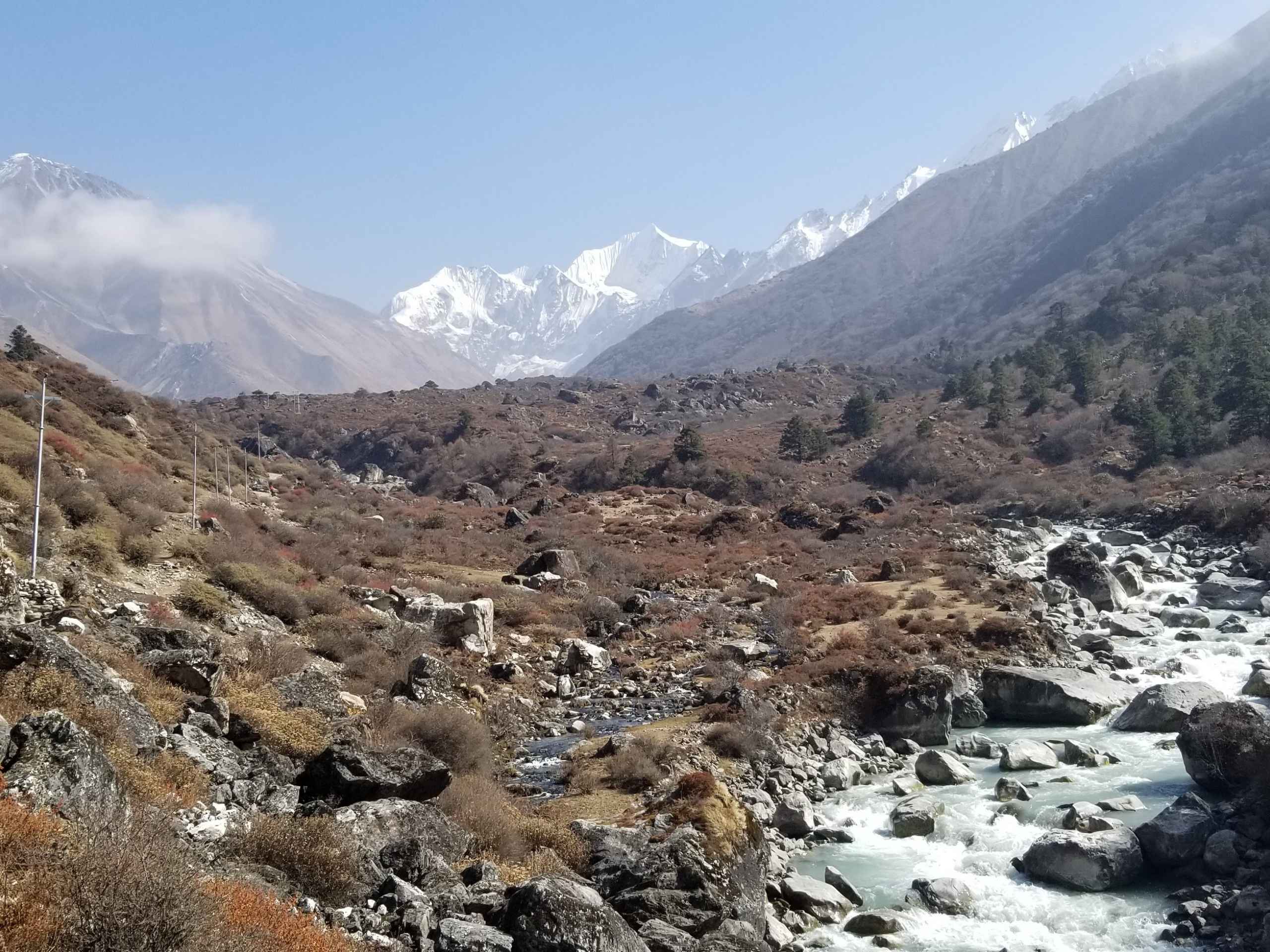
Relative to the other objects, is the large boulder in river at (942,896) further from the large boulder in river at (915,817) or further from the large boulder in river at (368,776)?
the large boulder in river at (368,776)

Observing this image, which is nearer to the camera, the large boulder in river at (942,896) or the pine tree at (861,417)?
the large boulder in river at (942,896)

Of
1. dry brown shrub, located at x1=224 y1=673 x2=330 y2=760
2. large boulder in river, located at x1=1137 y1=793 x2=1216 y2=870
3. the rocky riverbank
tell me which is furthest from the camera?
dry brown shrub, located at x1=224 y1=673 x2=330 y2=760

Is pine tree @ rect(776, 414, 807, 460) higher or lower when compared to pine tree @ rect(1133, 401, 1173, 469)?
higher

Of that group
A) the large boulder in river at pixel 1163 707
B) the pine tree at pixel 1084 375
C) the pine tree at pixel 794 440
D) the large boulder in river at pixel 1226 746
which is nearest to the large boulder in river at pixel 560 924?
the large boulder in river at pixel 1226 746

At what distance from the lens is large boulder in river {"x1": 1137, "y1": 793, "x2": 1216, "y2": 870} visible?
13227 millimetres

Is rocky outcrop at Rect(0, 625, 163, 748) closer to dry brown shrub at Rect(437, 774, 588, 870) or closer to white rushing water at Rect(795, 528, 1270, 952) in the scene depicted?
dry brown shrub at Rect(437, 774, 588, 870)

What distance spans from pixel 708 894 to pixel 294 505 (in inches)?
1480

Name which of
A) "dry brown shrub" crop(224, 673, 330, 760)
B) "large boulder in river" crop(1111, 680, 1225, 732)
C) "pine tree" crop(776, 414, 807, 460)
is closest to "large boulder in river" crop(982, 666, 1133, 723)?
"large boulder in river" crop(1111, 680, 1225, 732)

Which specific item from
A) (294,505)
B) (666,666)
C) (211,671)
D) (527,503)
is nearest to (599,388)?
(527,503)

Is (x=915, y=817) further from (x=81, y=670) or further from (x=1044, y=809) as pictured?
(x=81, y=670)

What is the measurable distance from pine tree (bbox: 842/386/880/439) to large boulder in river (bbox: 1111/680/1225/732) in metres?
55.6

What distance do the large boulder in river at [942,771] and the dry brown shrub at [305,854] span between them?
1231cm

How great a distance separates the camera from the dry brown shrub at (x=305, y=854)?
893 centimetres

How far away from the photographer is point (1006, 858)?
1413 cm
